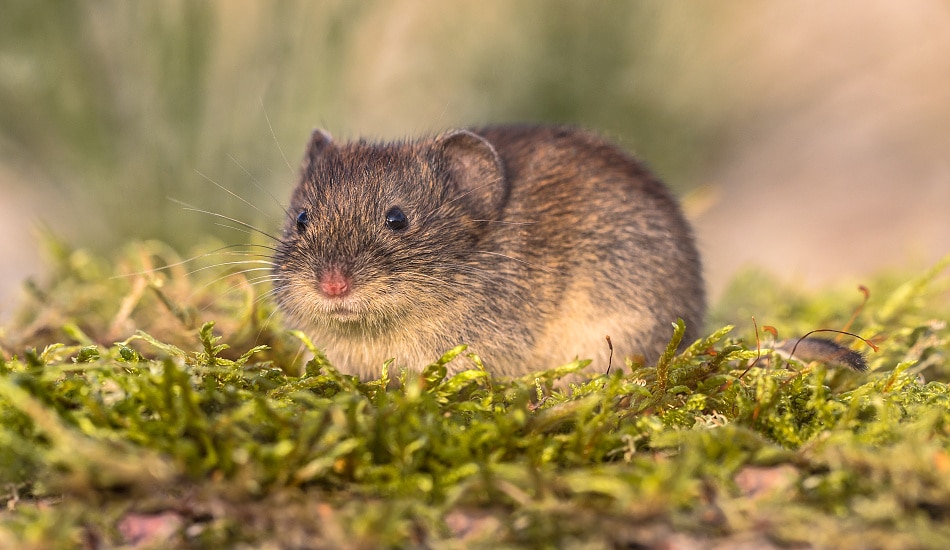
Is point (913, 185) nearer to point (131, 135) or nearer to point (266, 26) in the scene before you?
point (266, 26)

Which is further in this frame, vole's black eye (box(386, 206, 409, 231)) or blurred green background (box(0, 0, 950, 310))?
blurred green background (box(0, 0, 950, 310))

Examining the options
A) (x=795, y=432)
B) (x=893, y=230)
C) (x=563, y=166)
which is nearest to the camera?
(x=795, y=432)

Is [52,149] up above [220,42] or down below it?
below

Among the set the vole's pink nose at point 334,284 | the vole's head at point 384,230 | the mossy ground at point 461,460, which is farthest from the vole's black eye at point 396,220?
the mossy ground at point 461,460

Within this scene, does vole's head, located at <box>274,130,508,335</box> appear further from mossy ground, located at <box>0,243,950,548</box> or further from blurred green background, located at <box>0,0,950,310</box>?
blurred green background, located at <box>0,0,950,310</box>

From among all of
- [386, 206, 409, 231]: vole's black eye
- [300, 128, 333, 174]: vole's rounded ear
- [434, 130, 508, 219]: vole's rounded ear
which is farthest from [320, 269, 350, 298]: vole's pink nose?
[300, 128, 333, 174]: vole's rounded ear

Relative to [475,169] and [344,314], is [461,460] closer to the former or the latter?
[344,314]

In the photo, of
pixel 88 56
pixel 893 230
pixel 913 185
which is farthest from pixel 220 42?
pixel 913 185
